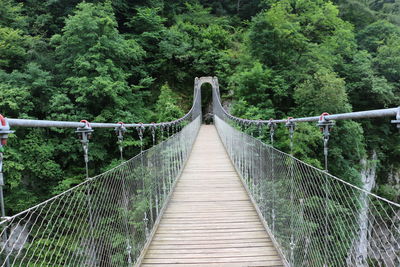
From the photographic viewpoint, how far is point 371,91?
10156 millimetres

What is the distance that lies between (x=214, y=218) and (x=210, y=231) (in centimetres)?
28

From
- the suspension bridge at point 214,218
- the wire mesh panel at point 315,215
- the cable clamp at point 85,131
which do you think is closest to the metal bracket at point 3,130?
the suspension bridge at point 214,218

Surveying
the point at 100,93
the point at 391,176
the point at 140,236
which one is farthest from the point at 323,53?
the point at 140,236

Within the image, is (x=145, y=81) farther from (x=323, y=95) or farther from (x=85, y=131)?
(x=85, y=131)

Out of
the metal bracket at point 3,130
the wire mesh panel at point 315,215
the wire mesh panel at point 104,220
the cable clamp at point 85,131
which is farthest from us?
the cable clamp at point 85,131

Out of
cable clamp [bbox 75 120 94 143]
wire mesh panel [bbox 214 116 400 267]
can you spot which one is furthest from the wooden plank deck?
cable clamp [bbox 75 120 94 143]

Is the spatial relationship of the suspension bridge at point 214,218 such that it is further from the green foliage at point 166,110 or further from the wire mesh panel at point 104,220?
the green foliage at point 166,110

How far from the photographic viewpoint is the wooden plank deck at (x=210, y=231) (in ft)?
6.93

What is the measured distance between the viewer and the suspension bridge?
3.72 feet

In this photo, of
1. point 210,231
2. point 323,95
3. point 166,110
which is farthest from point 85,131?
point 166,110

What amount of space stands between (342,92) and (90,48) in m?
7.64

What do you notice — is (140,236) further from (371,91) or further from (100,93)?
(371,91)

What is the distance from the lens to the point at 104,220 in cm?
156

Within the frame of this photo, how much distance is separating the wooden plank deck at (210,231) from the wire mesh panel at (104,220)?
0.19 meters
